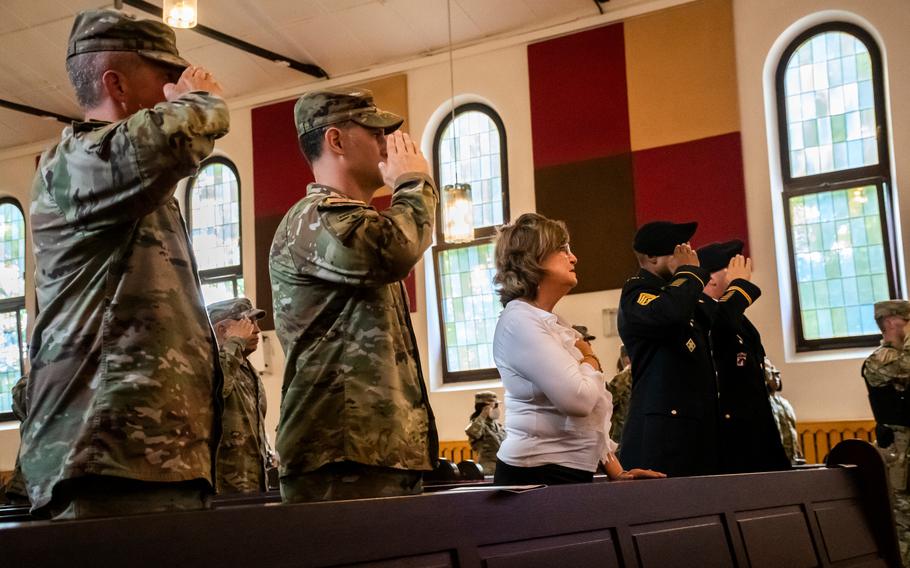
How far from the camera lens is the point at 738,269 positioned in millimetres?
3973

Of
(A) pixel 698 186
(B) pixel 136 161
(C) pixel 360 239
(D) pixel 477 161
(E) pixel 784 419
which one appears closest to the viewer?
(B) pixel 136 161

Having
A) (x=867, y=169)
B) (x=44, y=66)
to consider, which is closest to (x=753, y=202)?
(x=867, y=169)

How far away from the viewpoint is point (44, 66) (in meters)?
10.9

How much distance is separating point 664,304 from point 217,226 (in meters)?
9.31

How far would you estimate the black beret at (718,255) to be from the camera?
4145 millimetres

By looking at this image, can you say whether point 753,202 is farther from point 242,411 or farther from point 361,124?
point 361,124

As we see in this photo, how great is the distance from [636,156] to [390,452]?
24.9ft

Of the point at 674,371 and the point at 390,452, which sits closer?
the point at 390,452

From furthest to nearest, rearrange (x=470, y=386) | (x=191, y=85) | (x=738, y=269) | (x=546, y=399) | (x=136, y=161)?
(x=470, y=386), (x=738, y=269), (x=546, y=399), (x=191, y=85), (x=136, y=161)

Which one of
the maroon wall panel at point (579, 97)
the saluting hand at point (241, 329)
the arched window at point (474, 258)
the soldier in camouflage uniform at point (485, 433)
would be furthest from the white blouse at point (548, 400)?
the arched window at point (474, 258)

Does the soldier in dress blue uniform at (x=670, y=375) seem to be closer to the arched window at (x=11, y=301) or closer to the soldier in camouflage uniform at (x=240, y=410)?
the soldier in camouflage uniform at (x=240, y=410)

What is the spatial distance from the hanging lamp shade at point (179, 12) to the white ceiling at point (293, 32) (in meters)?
3.16

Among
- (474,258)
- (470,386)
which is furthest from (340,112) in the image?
(474,258)

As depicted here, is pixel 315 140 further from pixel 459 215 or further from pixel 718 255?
pixel 459 215
